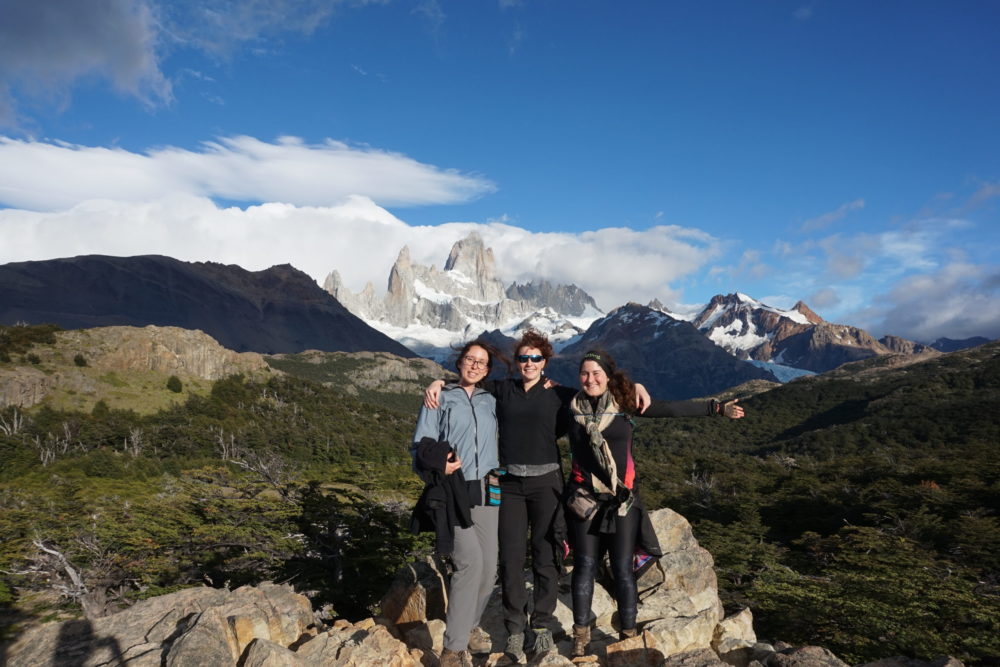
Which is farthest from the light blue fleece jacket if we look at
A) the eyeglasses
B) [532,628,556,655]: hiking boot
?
[532,628,556,655]: hiking boot

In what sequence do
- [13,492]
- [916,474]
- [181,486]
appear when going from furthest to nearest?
[916,474], [13,492], [181,486]

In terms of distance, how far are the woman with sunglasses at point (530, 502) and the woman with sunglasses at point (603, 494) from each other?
0.25 m

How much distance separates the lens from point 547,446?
6.65 m

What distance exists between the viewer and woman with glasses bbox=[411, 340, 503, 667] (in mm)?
6113

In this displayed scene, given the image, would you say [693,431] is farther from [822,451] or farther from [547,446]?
[547,446]

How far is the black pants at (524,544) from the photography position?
6.57 meters

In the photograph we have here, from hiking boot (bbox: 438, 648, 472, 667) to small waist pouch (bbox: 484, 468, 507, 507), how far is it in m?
1.62

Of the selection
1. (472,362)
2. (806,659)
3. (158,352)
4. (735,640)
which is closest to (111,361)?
(158,352)

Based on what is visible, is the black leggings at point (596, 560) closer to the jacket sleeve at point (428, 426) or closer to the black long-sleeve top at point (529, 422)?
the black long-sleeve top at point (529, 422)

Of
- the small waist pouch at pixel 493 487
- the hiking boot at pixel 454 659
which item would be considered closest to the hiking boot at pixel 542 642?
the hiking boot at pixel 454 659

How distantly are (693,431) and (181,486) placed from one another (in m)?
183

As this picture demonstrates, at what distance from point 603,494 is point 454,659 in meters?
2.47

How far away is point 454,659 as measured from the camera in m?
6.02

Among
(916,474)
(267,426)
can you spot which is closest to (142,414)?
(267,426)
